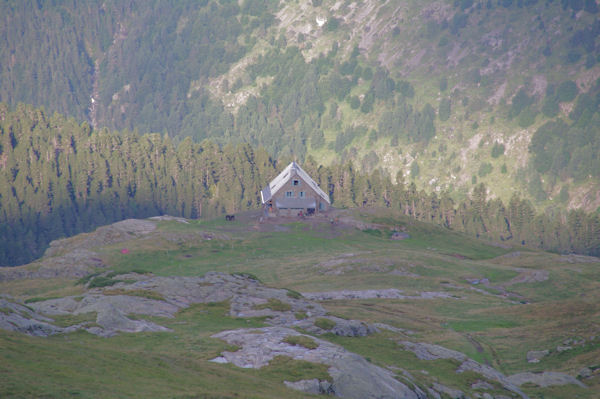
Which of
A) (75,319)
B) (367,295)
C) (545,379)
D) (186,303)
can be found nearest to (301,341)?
(75,319)

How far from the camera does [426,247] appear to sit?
15538cm

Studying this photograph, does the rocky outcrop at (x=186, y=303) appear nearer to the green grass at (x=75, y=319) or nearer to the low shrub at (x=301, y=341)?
the green grass at (x=75, y=319)

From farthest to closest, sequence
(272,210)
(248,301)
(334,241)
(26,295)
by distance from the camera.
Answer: (272,210), (334,241), (26,295), (248,301)

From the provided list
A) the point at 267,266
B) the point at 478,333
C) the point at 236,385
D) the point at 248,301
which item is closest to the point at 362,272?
the point at 267,266

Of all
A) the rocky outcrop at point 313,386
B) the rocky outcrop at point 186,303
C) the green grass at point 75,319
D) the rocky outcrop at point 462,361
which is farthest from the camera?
the rocky outcrop at point 186,303

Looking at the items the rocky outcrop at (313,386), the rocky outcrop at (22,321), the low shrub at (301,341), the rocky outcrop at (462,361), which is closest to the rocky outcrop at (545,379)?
the rocky outcrop at (462,361)

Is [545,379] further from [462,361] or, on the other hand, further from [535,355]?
[535,355]

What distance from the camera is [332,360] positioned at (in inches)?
1810

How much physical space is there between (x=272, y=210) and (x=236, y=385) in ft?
448

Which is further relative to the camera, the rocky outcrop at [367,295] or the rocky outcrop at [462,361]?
the rocky outcrop at [367,295]

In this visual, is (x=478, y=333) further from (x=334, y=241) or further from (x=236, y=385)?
(x=334, y=241)

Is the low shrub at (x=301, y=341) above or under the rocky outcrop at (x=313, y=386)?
above

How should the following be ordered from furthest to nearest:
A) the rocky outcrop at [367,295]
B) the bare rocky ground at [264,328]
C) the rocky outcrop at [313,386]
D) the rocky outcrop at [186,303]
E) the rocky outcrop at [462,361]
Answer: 1. the rocky outcrop at [367,295]
2. the rocky outcrop at [186,303]
3. the rocky outcrop at [462,361]
4. the bare rocky ground at [264,328]
5. the rocky outcrop at [313,386]

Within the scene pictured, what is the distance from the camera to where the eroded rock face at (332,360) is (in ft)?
140
